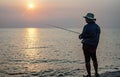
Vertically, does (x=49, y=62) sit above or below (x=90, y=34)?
below

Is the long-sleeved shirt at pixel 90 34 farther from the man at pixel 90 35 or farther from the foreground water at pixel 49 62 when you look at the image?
the foreground water at pixel 49 62

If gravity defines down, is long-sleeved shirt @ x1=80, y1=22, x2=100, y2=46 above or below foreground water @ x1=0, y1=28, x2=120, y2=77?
above

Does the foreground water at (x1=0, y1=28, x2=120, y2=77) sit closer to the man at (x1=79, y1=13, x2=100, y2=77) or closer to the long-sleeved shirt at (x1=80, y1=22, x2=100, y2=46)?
the man at (x1=79, y1=13, x2=100, y2=77)

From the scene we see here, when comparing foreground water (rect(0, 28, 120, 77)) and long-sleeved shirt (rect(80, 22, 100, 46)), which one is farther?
foreground water (rect(0, 28, 120, 77))

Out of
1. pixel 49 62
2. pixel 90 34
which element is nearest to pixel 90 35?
pixel 90 34

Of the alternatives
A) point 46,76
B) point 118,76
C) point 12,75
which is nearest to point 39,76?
point 46,76

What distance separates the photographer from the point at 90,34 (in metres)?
11.9

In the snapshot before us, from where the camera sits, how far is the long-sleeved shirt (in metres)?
11.9

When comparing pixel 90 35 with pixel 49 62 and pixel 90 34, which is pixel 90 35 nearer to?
pixel 90 34

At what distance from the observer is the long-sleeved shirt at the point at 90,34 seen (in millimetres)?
11908

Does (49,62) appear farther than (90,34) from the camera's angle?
Yes

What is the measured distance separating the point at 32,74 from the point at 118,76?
24.7 feet

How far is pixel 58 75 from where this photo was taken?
18.2 m

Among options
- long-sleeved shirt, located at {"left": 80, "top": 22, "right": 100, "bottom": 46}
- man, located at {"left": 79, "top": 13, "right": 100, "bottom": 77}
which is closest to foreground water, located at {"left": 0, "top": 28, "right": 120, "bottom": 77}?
man, located at {"left": 79, "top": 13, "right": 100, "bottom": 77}
